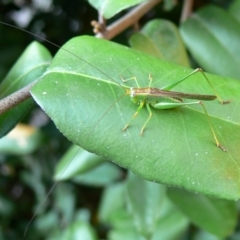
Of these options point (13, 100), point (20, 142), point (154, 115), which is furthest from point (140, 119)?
point (20, 142)

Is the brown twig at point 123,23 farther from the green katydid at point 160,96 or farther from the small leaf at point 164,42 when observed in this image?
the green katydid at point 160,96

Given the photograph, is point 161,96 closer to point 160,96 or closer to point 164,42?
point 160,96

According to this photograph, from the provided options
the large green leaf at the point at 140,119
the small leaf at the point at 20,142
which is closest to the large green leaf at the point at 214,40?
the large green leaf at the point at 140,119

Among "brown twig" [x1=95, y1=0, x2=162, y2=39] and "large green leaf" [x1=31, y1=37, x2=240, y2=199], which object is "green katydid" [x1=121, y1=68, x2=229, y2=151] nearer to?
"large green leaf" [x1=31, y1=37, x2=240, y2=199]

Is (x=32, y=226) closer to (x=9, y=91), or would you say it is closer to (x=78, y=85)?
(x=9, y=91)

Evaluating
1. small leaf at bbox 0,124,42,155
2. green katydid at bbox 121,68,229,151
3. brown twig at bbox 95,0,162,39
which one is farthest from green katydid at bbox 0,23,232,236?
small leaf at bbox 0,124,42,155
